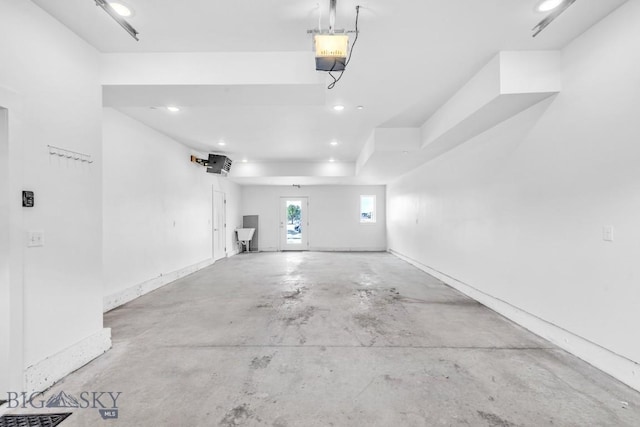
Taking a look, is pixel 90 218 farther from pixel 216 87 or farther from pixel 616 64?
pixel 616 64

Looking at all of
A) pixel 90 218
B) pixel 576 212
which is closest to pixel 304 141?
pixel 90 218

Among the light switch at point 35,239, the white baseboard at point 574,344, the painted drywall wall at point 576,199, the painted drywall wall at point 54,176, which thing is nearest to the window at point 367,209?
the painted drywall wall at point 576,199

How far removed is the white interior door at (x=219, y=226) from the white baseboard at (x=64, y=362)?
186 inches

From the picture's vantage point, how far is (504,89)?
255 cm

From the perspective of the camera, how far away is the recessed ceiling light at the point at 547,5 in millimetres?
1945

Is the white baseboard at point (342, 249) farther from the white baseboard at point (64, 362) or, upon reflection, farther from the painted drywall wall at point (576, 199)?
the white baseboard at point (64, 362)

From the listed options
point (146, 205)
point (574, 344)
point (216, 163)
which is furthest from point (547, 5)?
point (216, 163)

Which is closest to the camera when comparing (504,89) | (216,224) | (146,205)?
(504,89)

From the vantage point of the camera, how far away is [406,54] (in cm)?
255

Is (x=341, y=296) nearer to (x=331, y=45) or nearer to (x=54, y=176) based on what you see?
(x=331, y=45)

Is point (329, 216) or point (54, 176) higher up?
point (54, 176)

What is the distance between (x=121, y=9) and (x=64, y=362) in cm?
272

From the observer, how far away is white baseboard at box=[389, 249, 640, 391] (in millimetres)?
1983

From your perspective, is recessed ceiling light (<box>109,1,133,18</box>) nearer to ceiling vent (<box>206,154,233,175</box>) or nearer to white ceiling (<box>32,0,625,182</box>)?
white ceiling (<box>32,0,625,182</box>)
